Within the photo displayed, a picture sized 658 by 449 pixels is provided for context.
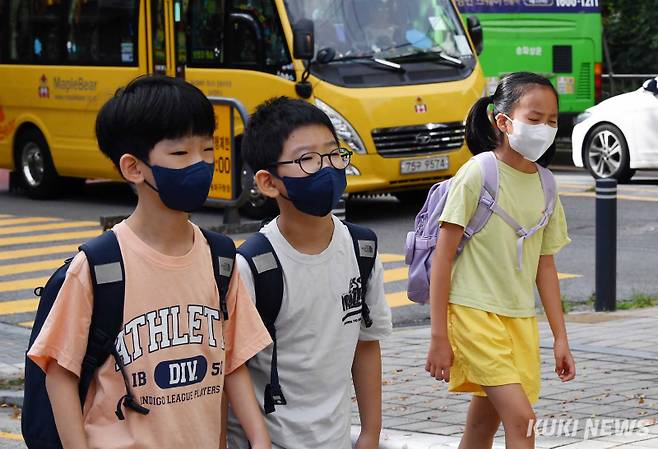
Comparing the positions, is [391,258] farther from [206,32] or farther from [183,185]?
[183,185]

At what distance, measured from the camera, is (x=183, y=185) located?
3195 mm

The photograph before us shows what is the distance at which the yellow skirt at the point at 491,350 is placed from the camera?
4520mm

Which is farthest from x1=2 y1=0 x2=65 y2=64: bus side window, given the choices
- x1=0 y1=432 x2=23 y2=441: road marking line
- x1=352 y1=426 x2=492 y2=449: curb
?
x1=352 y1=426 x2=492 y2=449: curb

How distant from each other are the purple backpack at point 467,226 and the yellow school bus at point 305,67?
8.73 metres

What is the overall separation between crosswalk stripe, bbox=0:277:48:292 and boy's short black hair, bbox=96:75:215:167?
8.14m

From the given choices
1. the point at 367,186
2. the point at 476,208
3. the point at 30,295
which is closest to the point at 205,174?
the point at 476,208

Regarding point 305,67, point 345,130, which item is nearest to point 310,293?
point 345,130

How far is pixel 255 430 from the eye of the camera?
3.30m

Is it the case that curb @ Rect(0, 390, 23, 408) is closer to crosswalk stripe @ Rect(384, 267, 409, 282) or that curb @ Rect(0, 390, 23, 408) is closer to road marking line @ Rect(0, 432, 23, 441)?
road marking line @ Rect(0, 432, 23, 441)

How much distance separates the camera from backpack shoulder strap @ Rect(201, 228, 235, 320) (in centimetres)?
334

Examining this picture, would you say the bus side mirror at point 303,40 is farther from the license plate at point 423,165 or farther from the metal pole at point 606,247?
the metal pole at point 606,247

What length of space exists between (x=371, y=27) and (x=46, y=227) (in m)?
3.96

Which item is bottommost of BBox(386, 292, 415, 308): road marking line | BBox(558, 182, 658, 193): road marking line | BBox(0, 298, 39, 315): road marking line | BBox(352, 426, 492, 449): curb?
BBox(558, 182, 658, 193): road marking line

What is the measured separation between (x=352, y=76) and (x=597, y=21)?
8.93 meters
